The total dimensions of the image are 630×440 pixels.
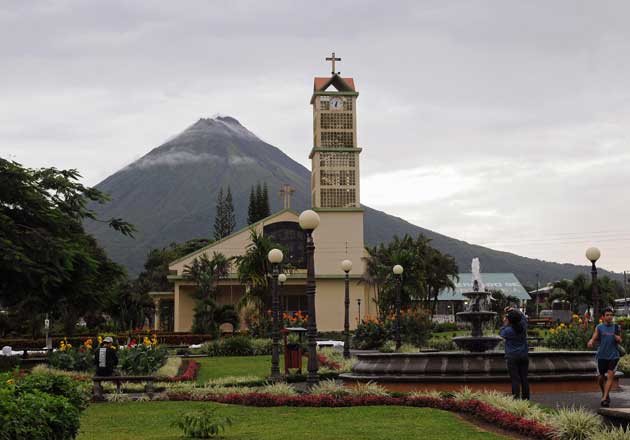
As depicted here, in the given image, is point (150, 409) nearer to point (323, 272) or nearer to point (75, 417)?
point (75, 417)

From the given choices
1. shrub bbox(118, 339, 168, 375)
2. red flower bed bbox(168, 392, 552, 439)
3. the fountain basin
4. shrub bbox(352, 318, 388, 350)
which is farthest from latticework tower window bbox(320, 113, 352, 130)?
red flower bed bbox(168, 392, 552, 439)

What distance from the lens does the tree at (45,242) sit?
2566 cm

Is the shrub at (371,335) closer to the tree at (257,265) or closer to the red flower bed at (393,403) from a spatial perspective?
the tree at (257,265)

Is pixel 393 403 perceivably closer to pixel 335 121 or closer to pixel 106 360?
pixel 106 360

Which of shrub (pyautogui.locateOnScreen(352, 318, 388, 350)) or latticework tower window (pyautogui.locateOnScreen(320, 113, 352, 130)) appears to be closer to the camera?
shrub (pyautogui.locateOnScreen(352, 318, 388, 350))

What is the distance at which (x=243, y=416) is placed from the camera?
43.5 ft

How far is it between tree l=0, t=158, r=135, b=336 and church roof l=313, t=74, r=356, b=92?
1310 inches

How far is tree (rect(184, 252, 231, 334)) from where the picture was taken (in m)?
55.1

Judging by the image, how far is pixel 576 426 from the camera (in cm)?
935

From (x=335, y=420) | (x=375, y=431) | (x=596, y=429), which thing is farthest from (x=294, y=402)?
(x=596, y=429)

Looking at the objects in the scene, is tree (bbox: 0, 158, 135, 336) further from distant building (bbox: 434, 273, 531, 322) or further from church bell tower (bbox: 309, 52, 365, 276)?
distant building (bbox: 434, 273, 531, 322)

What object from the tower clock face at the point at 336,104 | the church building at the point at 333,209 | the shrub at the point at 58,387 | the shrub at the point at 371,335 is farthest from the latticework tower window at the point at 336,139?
the shrub at the point at 58,387

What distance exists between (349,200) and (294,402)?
162 ft

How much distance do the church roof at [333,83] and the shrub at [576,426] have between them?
5434 cm
